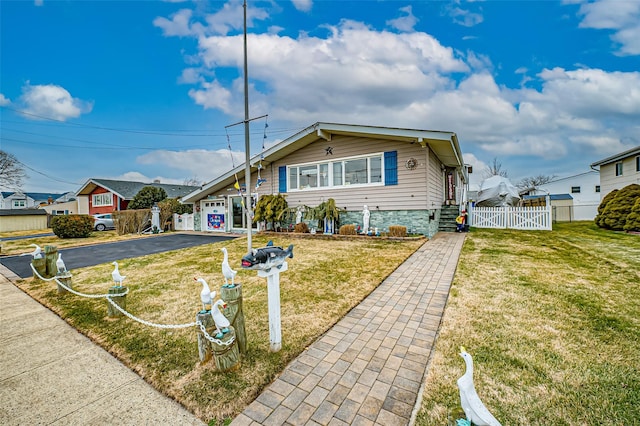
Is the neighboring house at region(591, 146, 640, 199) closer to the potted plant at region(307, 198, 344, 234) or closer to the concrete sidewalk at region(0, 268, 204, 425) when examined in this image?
the potted plant at region(307, 198, 344, 234)

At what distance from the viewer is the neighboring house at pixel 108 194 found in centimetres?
2508

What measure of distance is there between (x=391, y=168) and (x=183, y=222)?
14.5 metres

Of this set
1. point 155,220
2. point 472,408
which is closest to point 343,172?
point 472,408

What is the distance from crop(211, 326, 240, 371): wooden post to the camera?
240 cm

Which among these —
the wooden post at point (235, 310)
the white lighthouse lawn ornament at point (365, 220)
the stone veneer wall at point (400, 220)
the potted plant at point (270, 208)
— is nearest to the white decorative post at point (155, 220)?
the potted plant at point (270, 208)

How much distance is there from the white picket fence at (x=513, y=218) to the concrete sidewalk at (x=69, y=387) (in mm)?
14422

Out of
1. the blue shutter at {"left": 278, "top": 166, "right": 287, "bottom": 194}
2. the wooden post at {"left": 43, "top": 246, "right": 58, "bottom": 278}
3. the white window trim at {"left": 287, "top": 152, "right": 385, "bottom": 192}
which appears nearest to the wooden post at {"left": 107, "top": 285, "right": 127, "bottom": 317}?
the wooden post at {"left": 43, "top": 246, "right": 58, "bottom": 278}

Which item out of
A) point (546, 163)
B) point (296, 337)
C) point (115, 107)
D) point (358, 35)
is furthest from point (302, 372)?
point (546, 163)

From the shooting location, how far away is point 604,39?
12.8 metres

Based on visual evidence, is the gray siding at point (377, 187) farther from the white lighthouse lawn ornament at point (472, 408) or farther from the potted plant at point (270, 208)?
the white lighthouse lawn ornament at point (472, 408)

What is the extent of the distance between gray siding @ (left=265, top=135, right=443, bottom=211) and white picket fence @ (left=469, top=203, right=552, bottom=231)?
102 inches

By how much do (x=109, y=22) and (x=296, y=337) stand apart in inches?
568

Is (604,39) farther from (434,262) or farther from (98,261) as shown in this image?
(98,261)

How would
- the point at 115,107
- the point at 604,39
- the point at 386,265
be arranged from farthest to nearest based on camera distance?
the point at 115,107 < the point at 604,39 < the point at 386,265
